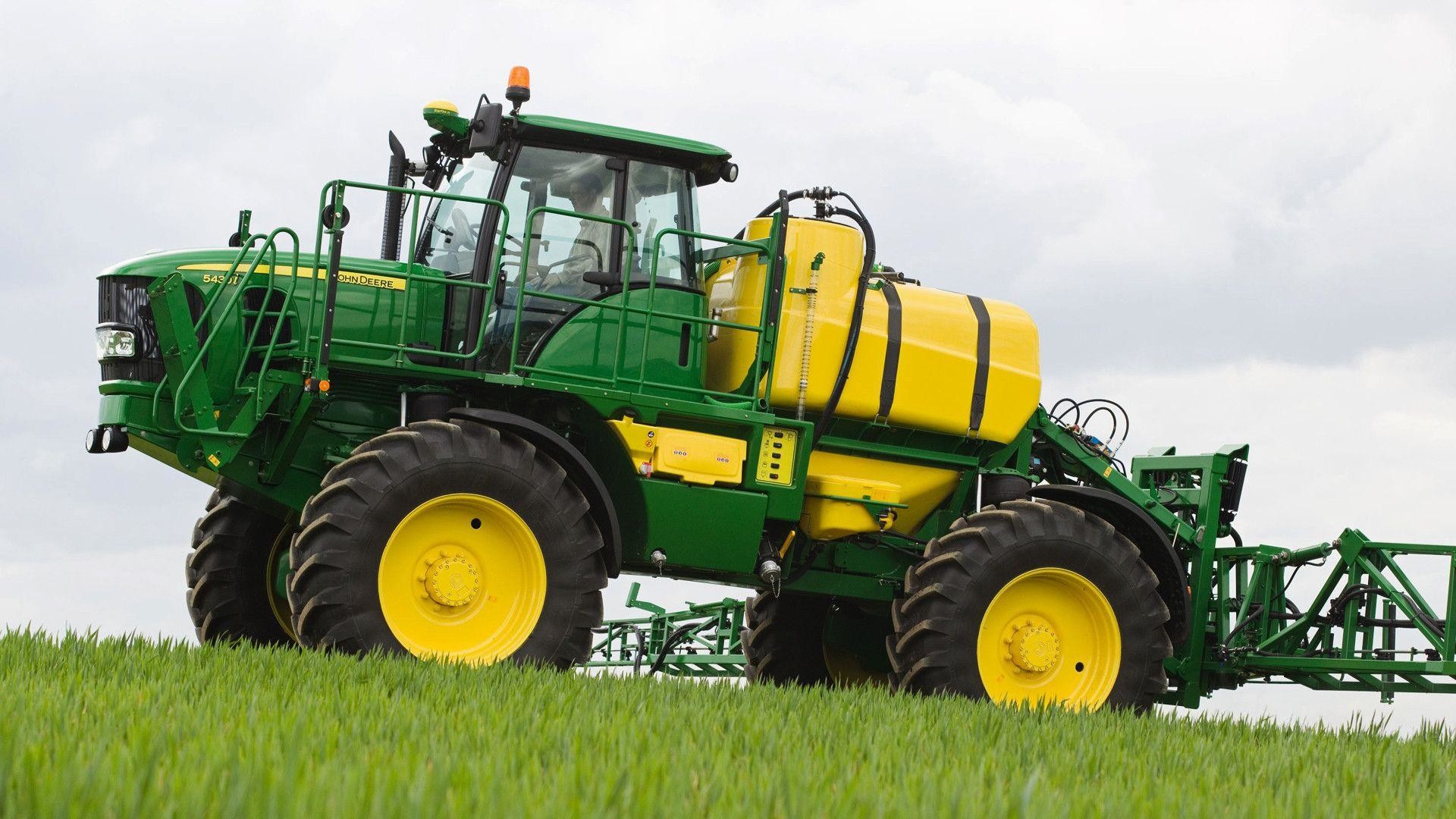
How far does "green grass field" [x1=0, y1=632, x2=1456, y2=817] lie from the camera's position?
3.50 m

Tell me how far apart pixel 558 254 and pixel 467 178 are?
94 cm

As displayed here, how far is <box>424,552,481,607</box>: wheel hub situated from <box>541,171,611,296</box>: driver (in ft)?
5.89

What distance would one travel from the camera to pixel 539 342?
8711 millimetres

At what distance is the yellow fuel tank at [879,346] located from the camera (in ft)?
30.4

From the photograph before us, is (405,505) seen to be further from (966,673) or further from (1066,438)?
(1066,438)

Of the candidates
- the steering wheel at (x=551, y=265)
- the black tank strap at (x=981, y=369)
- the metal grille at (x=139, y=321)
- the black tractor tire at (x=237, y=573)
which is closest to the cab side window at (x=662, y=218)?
the steering wheel at (x=551, y=265)

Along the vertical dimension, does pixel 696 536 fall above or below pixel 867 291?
below

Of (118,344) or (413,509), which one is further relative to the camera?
(118,344)

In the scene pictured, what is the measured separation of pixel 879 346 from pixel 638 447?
6.17ft

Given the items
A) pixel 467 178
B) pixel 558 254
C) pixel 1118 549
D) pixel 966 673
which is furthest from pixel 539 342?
pixel 1118 549

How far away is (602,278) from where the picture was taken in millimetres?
8891

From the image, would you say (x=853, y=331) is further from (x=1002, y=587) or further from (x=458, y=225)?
(x=458, y=225)

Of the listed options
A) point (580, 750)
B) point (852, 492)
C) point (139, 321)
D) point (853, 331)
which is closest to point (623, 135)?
point (853, 331)

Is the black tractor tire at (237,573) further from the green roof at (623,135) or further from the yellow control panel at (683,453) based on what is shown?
the green roof at (623,135)
